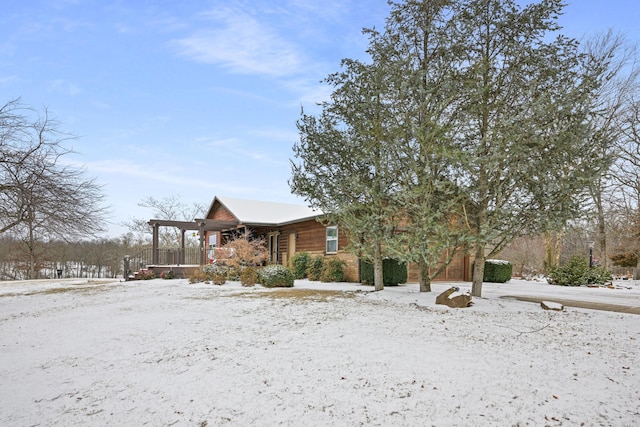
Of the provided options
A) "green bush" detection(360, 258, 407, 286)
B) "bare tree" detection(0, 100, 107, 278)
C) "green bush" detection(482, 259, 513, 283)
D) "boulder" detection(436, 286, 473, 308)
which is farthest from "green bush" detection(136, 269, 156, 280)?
"green bush" detection(482, 259, 513, 283)

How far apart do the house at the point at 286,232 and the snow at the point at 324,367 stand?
6.71m

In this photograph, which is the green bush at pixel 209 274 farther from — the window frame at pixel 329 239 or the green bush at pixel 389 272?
the green bush at pixel 389 272

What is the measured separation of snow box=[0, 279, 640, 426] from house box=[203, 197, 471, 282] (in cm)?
671

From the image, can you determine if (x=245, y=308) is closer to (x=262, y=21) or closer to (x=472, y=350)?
(x=472, y=350)

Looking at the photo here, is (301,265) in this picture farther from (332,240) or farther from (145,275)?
(145,275)

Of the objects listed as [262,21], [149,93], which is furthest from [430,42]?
[149,93]

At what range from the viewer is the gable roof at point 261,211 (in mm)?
19969

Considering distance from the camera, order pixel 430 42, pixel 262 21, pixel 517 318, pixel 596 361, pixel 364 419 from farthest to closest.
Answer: pixel 262 21 → pixel 430 42 → pixel 517 318 → pixel 596 361 → pixel 364 419

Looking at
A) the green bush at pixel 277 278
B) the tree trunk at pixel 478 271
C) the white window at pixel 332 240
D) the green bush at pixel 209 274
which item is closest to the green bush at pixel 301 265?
the white window at pixel 332 240

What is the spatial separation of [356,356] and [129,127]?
14.9 metres

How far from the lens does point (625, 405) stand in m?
3.90

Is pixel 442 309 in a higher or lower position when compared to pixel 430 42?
lower

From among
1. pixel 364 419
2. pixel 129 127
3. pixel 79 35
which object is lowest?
pixel 364 419

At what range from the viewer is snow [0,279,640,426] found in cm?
382
